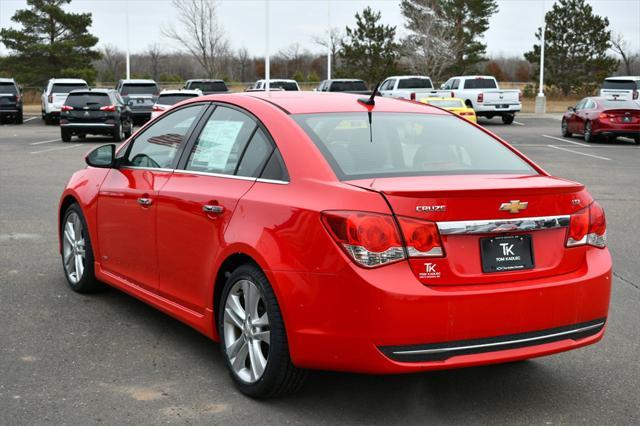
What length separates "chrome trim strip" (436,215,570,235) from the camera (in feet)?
13.2

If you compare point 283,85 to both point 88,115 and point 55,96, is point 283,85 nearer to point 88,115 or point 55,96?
point 55,96

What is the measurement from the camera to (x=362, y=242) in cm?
392

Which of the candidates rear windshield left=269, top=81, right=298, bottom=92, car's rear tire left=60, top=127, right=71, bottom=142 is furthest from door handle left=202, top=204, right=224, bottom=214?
rear windshield left=269, top=81, right=298, bottom=92

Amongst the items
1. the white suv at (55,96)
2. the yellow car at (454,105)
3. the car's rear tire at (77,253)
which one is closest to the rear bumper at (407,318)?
the car's rear tire at (77,253)

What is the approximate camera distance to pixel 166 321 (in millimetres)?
6086

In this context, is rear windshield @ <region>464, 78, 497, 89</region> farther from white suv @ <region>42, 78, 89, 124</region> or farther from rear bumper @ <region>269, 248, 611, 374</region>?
rear bumper @ <region>269, 248, 611, 374</region>

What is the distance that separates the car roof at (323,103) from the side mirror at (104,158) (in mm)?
946

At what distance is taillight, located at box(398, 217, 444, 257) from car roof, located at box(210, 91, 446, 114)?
121cm

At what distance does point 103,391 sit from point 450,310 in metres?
1.88

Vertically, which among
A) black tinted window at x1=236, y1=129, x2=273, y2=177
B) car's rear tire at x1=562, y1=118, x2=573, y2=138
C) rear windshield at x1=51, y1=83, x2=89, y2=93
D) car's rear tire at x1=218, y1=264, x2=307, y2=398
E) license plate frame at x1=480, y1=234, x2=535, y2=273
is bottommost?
car's rear tire at x1=562, y1=118, x2=573, y2=138

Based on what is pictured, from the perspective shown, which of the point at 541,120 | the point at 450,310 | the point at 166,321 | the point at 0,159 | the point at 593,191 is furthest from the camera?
the point at 541,120

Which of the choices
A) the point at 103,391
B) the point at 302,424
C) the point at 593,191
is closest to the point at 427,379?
the point at 302,424

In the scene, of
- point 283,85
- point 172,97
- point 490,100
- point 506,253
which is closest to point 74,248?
point 506,253

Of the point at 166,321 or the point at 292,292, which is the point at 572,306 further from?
the point at 166,321
